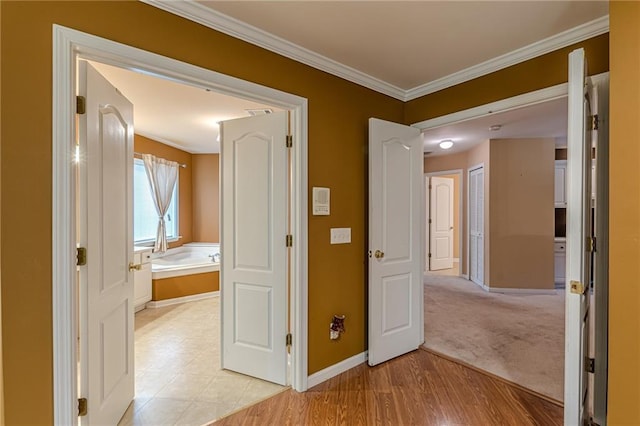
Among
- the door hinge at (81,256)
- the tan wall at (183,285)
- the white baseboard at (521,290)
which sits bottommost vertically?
the white baseboard at (521,290)

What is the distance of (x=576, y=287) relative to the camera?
1499mm

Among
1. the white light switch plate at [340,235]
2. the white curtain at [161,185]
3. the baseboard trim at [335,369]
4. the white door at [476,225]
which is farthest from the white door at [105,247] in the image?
the white door at [476,225]

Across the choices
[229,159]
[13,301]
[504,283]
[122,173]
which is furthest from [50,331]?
[504,283]

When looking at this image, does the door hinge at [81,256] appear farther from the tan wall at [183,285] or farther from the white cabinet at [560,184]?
the white cabinet at [560,184]

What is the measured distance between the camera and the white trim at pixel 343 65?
1.76m

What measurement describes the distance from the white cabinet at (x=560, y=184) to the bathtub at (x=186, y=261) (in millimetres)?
5812

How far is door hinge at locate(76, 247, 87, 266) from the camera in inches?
59.9

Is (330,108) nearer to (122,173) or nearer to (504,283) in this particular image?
(122,173)

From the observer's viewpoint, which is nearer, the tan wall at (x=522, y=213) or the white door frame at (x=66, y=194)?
the white door frame at (x=66, y=194)

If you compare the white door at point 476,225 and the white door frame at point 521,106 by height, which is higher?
the white door frame at point 521,106

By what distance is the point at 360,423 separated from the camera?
1938mm

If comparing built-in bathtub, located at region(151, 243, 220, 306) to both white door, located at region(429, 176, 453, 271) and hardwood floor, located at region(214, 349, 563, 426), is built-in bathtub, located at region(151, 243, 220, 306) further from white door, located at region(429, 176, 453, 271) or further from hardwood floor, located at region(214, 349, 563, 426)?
white door, located at region(429, 176, 453, 271)

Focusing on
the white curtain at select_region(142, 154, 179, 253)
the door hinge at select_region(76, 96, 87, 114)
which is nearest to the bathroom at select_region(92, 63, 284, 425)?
the white curtain at select_region(142, 154, 179, 253)

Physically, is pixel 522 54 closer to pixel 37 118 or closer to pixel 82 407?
pixel 37 118
